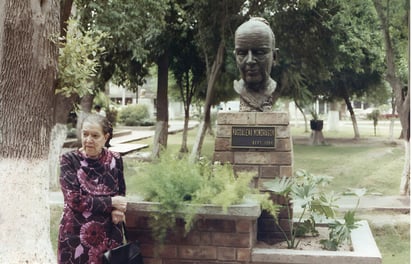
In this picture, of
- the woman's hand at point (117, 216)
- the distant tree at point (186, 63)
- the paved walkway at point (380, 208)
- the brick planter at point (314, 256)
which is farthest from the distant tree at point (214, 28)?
the woman's hand at point (117, 216)

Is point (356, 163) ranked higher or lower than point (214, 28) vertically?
lower

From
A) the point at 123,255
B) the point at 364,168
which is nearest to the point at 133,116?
the point at 364,168

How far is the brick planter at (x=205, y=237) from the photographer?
166 inches

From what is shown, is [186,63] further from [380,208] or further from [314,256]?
[314,256]

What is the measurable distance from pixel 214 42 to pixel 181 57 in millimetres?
3170

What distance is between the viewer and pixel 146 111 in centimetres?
3381

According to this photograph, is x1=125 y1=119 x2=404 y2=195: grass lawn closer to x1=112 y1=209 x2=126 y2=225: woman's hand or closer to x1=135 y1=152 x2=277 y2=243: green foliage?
x1=135 y1=152 x2=277 y2=243: green foliage

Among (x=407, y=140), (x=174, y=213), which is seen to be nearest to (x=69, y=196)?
(x=174, y=213)

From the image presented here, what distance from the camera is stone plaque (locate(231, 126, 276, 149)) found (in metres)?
4.96

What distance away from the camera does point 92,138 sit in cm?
362

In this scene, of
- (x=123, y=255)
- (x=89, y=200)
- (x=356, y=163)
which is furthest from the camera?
(x=356, y=163)

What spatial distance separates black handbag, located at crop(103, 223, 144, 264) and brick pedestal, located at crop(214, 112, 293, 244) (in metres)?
1.54

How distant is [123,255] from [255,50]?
8.39ft

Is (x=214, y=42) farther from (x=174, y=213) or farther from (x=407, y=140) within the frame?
(x=174, y=213)
